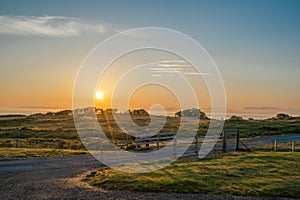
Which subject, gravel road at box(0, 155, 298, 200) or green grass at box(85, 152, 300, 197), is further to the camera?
green grass at box(85, 152, 300, 197)

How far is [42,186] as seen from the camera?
14.8m

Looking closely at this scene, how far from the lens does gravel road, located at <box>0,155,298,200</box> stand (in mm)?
13117

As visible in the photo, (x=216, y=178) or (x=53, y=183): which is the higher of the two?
(x=216, y=178)

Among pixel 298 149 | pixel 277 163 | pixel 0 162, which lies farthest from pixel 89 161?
pixel 298 149

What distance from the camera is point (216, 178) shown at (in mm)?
16016

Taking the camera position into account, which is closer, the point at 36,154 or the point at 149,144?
the point at 36,154

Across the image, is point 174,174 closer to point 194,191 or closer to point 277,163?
point 194,191

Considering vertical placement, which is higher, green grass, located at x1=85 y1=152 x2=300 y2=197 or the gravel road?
green grass, located at x1=85 y1=152 x2=300 y2=197

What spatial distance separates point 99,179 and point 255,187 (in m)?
6.46

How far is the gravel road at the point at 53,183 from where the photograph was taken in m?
13.1

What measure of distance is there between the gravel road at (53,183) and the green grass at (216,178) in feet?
2.35

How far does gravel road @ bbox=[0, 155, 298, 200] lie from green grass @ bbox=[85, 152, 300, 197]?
716 mm

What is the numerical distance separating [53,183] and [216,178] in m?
6.93

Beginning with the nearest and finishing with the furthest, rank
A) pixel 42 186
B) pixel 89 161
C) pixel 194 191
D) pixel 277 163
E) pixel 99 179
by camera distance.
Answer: pixel 194 191, pixel 42 186, pixel 99 179, pixel 277 163, pixel 89 161
